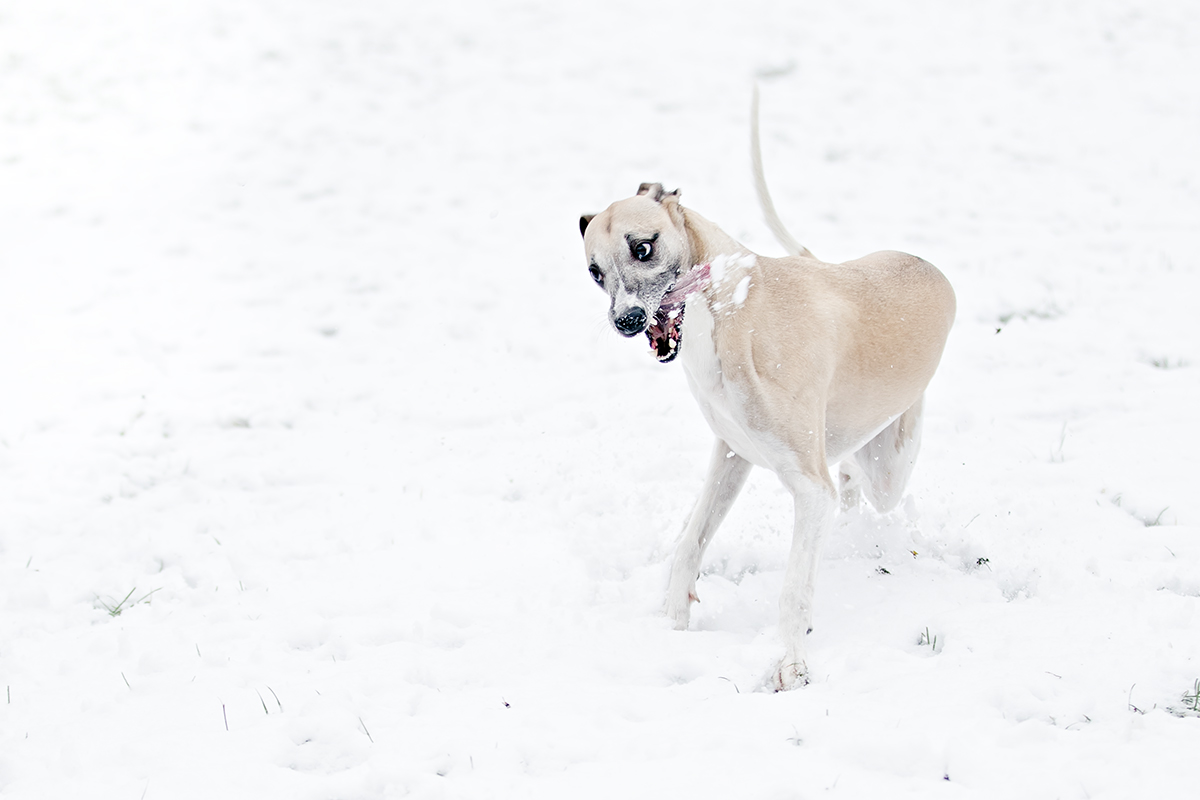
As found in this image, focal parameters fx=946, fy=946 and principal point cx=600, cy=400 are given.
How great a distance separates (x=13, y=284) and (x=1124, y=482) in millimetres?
7679

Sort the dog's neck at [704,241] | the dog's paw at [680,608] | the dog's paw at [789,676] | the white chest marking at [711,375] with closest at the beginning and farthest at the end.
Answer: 1. the dog's paw at [789,676]
2. the white chest marking at [711,375]
3. the dog's neck at [704,241]
4. the dog's paw at [680,608]

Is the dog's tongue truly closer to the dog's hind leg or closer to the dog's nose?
the dog's nose

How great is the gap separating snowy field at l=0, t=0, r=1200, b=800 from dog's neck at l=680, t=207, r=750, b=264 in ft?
4.36

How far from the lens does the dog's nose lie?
3.03m

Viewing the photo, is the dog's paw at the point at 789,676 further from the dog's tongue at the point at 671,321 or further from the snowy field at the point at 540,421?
the dog's tongue at the point at 671,321

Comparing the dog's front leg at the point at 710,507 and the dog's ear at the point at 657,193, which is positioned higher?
the dog's ear at the point at 657,193

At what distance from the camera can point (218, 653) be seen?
3.37 meters

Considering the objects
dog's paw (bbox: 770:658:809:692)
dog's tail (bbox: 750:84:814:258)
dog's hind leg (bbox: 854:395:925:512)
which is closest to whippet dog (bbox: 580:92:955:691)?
dog's paw (bbox: 770:658:809:692)

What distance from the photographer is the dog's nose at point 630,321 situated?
303 cm

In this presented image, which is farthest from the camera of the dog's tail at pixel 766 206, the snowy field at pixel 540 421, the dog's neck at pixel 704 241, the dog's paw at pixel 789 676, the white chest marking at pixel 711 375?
the dog's tail at pixel 766 206

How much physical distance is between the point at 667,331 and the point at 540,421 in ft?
7.79

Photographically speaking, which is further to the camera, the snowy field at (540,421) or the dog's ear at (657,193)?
the dog's ear at (657,193)

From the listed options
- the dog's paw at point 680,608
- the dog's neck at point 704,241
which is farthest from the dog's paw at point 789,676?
the dog's neck at point 704,241

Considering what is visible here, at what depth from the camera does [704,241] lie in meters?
3.38
